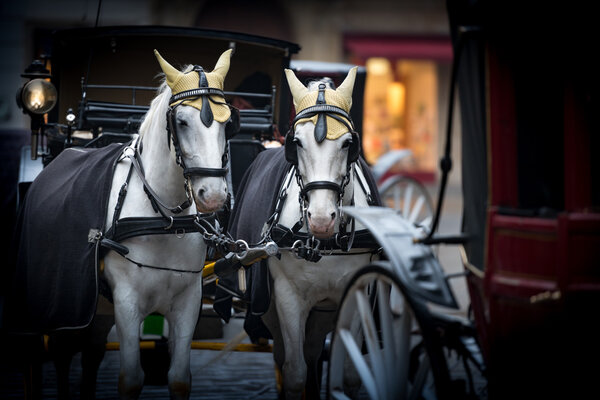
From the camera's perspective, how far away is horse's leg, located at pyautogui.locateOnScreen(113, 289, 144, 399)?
140 inches

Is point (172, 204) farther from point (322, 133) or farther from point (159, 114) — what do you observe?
point (322, 133)

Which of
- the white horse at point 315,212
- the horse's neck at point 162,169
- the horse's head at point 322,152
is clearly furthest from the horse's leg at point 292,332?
the horse's neck at point 162,169

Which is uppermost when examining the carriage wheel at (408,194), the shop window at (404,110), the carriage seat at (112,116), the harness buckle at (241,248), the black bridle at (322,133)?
the shop window at (404,110)

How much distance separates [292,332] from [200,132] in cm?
111

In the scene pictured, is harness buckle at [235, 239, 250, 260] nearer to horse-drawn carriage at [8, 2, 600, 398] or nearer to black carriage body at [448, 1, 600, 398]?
horse-drawn carriage at [8, 2, 600, 398]

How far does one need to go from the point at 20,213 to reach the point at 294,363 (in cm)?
176

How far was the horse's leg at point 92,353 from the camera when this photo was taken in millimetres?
4430

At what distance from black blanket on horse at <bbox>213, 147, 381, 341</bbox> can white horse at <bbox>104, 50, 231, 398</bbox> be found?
1.00 feet

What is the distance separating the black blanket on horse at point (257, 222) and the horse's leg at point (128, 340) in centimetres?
63

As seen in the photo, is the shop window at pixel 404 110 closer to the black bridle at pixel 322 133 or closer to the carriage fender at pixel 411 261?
the black bridle at pixel 322 133

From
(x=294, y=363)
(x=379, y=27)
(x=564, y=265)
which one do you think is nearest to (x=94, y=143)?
(x=294, y=363)

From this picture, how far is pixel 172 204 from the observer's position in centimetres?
376

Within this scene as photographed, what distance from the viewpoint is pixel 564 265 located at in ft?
7.54

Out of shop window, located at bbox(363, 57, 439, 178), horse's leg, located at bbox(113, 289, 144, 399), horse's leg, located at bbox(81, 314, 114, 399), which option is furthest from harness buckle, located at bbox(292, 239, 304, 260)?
shop window, located at bbox(363, 57, 439, 178)
